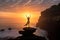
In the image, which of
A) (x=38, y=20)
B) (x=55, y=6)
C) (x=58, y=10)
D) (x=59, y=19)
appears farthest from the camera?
(x=38, y=20)

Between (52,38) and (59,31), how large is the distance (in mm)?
1654

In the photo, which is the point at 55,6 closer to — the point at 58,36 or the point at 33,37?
the point at 58,36

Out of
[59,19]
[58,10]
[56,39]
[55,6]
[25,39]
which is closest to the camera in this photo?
[25,39]

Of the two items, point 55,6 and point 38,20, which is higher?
point 55,6

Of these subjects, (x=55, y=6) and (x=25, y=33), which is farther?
(x=55, y=6)

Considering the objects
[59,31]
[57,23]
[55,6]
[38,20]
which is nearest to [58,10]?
[55,6]

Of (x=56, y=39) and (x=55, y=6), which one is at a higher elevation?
(x=55, y=6)

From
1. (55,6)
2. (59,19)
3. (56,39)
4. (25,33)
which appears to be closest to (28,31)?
(25,33)

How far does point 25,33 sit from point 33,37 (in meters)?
0.49

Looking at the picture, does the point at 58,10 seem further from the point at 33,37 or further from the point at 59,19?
the point at 33,37

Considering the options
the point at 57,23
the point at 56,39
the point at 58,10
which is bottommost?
the point at 56,39

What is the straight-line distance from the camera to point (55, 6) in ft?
126

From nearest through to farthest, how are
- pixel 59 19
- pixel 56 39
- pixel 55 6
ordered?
1. pixel 56 39
2. pixel 59 19
3. pixel 55 6

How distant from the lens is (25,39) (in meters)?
9.00
